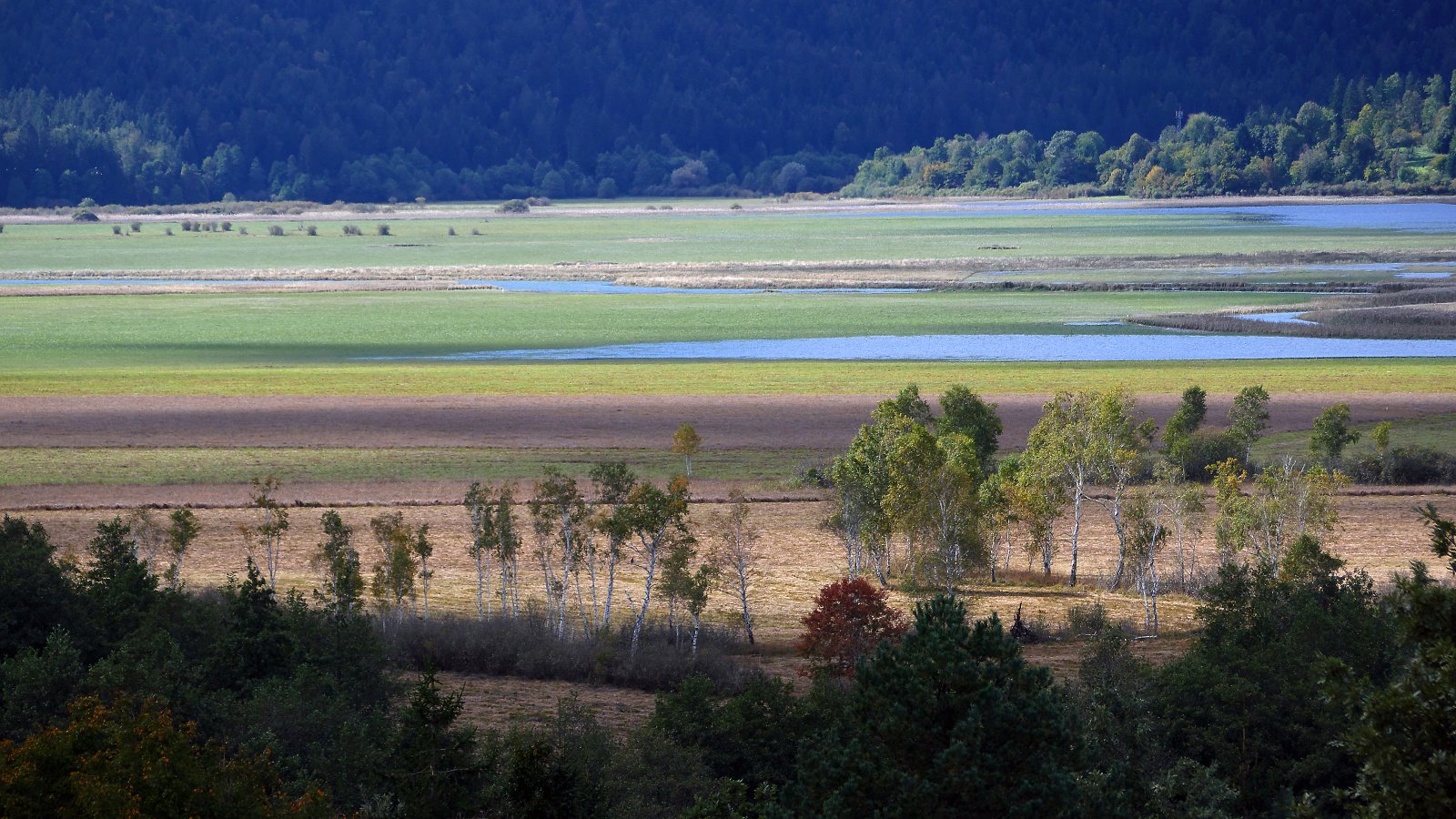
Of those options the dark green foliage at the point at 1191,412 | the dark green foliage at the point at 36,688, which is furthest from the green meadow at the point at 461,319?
the dark green foliage at the point at 36,688

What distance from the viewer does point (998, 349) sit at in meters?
65.0

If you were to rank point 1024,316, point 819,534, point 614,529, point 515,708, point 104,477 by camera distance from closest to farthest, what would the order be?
1. point 515,708
2. point 614,529
3. point 819,534
4. point 104,477
5. point 1024,316

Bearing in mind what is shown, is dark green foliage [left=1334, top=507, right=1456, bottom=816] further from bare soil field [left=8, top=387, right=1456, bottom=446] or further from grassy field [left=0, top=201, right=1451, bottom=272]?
grassy field [left=0, top=201, right=1451, bottom=272]

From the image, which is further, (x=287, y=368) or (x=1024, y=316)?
(x=1024, y=316)

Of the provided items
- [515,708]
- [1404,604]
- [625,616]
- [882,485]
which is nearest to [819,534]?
[882,485]

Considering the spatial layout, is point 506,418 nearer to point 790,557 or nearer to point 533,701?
point 790,557

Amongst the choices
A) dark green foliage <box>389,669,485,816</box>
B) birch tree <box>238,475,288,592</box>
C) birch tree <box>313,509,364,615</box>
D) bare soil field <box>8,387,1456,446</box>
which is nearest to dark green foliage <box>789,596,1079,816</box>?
dark green foliage <box>389,669,485,816</box>

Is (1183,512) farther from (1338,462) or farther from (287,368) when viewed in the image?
(287,368)

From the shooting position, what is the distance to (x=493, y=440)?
4503 centimetres

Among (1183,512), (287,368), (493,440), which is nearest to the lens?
(1183,512)

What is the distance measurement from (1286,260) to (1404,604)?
10206 centimetres

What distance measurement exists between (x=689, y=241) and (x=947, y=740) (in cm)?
13647

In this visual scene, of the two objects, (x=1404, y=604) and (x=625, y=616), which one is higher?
(x=1404, y=604)

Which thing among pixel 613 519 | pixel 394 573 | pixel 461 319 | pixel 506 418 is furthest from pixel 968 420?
pixel 461 319
